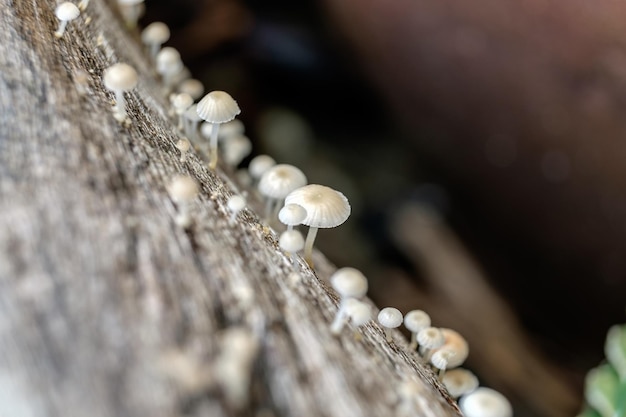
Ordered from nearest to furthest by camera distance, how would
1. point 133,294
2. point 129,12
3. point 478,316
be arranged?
point 133,294 → point 129,12 → point 478,316

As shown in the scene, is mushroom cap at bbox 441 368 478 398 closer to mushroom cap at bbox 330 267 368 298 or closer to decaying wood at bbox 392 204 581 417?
mushroom cap at bbox 330 267 368 298

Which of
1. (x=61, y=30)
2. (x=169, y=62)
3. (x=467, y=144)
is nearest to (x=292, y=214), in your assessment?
(x=61, y=30)

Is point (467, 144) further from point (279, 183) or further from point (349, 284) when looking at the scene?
point (349, 284)

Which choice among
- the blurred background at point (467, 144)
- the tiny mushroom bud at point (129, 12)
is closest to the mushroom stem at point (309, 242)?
the tiny mushroom bud at point (129, 12)

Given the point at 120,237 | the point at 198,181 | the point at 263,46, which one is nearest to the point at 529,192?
the point at 263,46

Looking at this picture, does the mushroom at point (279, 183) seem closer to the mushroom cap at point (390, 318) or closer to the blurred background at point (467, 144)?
the mushroom cap at point (390, 318)

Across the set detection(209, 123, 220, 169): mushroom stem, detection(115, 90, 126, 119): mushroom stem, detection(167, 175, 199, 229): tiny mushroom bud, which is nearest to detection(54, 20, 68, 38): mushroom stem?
detection(115, 90, 126, 119): mushroom stem

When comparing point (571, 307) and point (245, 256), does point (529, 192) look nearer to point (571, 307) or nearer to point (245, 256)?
point (571, 307)
